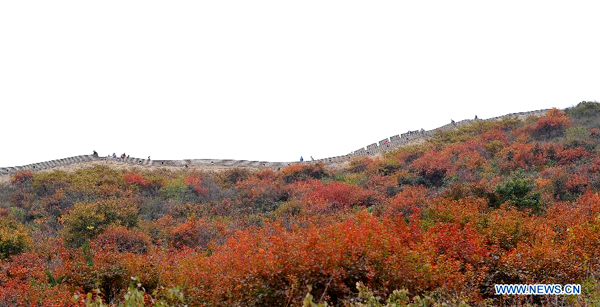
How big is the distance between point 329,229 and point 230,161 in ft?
102

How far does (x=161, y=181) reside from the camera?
3309 centimetres

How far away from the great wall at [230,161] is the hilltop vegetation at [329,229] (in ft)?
8.79

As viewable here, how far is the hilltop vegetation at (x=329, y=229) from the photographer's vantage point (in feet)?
30.4

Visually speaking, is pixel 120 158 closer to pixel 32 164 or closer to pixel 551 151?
pixel 32 164

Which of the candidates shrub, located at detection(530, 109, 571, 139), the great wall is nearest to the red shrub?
the great wall

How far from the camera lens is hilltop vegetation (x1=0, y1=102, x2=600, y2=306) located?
9.26m

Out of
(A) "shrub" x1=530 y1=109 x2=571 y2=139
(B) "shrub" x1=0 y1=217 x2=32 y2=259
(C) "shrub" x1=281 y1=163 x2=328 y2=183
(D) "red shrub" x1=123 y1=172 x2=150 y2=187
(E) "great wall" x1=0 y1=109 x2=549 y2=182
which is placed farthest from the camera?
(E) "great wall" x1=0 y1=109 x2=549 y2=182

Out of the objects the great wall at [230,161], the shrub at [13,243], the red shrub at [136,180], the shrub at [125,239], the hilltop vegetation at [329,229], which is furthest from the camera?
the great wall at [230,161]

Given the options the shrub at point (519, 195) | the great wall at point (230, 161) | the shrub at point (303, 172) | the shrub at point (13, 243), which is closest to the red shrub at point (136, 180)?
the great wall at point (230, 161)

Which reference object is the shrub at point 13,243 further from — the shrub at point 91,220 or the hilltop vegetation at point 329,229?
the shrub at point 91,220

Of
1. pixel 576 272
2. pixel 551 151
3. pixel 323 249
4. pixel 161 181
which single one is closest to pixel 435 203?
pixel 576 272

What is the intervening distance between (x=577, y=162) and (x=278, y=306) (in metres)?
22.9

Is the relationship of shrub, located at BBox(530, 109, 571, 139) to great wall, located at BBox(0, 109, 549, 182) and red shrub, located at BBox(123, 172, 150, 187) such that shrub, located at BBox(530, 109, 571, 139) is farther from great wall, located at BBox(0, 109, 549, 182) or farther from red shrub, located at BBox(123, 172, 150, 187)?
red shrub, located at BBox(123, 172, 150, 187)

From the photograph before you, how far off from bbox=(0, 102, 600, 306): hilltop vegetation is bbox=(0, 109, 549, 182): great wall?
2.68 meters
